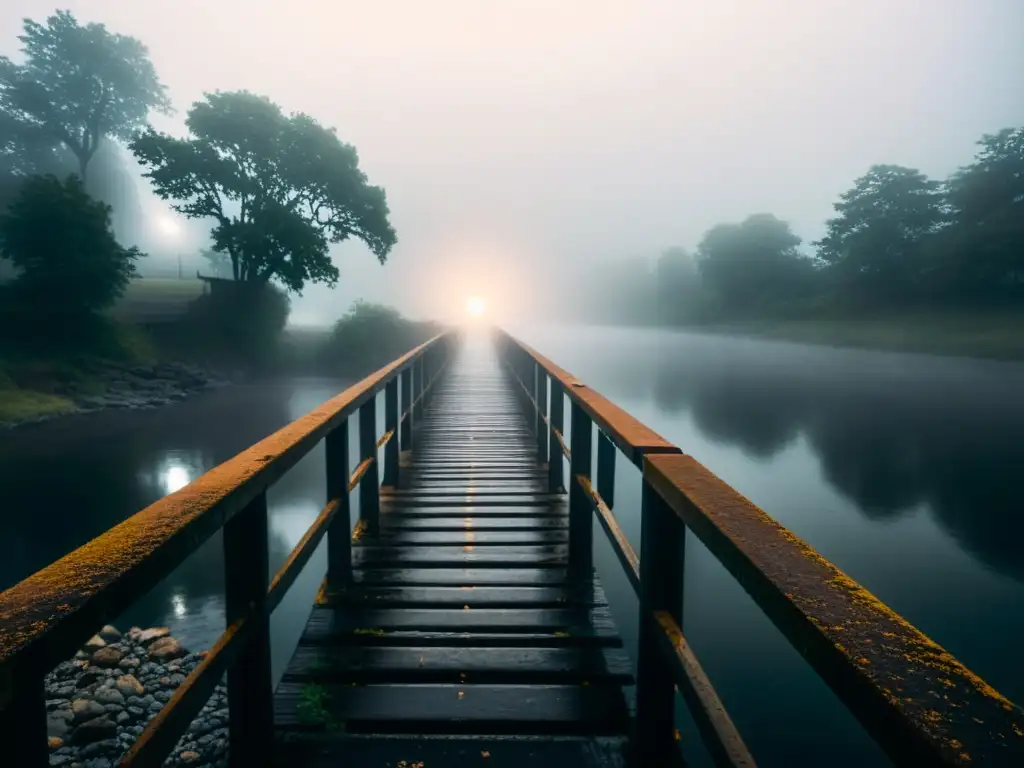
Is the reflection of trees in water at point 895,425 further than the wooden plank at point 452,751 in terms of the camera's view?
Yes

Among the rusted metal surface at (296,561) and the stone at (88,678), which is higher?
the rusted metal surface at (296,561)

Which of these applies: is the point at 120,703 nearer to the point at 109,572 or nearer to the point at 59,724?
the point at 59,724

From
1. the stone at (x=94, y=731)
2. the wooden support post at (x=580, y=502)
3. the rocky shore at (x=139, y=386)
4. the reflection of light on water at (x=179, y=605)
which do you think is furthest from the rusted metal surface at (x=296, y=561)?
the rocky shore at (x=139, y=386)

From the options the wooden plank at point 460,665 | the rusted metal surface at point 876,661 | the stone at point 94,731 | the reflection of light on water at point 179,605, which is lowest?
the reflection of light on water at point 179,605

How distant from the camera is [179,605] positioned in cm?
977

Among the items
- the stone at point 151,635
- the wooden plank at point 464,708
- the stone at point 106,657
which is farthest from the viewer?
the stone at point 151,635

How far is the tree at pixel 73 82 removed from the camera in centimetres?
4553

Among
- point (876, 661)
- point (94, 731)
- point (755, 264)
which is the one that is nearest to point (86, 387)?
point (94, 731)

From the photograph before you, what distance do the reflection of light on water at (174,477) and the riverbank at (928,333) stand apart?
159 feet

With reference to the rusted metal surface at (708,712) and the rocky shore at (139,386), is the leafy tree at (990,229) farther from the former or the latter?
the rusted metal surface at (708,712)

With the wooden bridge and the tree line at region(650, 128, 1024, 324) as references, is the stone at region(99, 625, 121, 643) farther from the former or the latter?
the tree line at region(650, 128, 1024, 324)

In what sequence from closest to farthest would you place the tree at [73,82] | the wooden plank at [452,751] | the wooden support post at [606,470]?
the wooden plank at [452,751], the wooden support post at [606,470], the tree at [73,82]

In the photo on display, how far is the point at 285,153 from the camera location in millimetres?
33344

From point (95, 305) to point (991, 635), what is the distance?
2928cm
